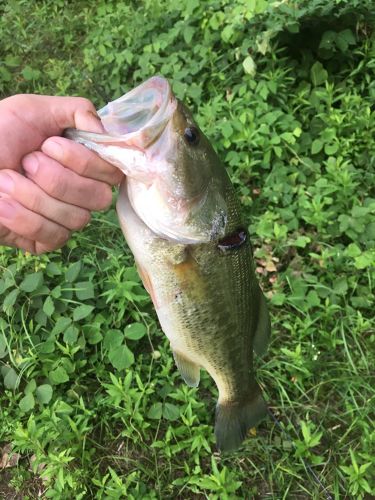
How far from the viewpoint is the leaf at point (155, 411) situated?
2559 millimetres

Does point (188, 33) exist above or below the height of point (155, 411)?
above

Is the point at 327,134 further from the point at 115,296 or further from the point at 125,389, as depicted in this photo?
the point at 125,389

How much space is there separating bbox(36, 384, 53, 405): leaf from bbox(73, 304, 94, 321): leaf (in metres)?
0.39

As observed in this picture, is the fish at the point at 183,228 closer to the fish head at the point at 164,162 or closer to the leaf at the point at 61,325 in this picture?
the fish head at the point at 164,162

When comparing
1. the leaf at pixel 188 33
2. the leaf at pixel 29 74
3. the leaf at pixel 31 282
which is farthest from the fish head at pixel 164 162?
the leaf at pixel 29 74

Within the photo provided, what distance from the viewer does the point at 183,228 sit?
150 cm

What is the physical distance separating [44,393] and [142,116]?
5.91 ft

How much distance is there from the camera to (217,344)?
5.82ft

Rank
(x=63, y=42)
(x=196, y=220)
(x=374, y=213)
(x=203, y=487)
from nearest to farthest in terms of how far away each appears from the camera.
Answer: (x=196, y=220), (x=203, y=487), (x=374, y=213), (x=63, y=42)

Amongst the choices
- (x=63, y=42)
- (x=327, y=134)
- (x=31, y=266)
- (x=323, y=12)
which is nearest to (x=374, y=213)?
(x=327, y=134)

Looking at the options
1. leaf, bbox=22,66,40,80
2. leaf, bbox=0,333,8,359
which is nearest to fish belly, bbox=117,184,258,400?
leaf, bbox=0,333,8,359

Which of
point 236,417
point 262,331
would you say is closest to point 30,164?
point 262,331

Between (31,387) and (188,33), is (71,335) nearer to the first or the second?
(31,387)

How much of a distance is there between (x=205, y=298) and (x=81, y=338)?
4.36ft
